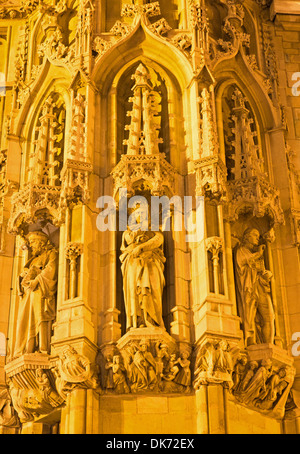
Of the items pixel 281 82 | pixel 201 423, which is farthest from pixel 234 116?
pixel 201 423

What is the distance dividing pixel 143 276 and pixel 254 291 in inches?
85.2

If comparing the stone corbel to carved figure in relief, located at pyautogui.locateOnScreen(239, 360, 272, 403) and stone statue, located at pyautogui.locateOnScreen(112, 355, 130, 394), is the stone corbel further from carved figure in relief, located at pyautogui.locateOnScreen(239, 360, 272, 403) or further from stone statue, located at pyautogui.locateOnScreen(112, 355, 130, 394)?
stone statue, located at pyautogui.locateOnScreen(112, 355, 130, 394)

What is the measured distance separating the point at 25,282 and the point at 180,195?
3.27 m

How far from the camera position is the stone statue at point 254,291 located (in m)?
18.2

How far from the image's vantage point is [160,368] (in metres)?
17.1

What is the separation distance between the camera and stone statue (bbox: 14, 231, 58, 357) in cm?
1822

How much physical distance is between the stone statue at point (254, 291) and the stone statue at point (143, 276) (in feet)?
5.10

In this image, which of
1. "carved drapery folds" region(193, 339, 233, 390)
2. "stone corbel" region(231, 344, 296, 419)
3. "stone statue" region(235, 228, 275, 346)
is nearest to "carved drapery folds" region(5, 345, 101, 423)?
"carved drapery folds" region(193, 339, 233, 390)

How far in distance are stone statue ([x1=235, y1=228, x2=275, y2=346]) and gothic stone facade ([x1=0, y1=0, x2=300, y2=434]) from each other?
1.0 inches

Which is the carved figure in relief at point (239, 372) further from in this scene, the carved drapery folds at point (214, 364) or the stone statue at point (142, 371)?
the stone statue at point (142, 371)

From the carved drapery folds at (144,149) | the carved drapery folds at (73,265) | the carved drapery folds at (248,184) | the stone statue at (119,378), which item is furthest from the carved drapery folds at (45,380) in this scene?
the carved drapery folds at (248,184)

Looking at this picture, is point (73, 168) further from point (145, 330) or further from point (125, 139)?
point (145, 330)

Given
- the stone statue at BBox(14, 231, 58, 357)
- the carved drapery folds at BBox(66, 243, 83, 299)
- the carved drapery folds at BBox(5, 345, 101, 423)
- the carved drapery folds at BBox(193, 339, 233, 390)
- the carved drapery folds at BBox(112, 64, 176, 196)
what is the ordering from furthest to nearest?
the carved drapery folds at BBox(112, 64, 176, 196) → the stone statue at BBox(14, 231, 58, 357) → the carved drapery folds at BBox(66, 243, 83, 299) → the carved drapery folds at BBox(5, 345, 101, 423) → the carved drapery folds at BBox(193, 339, 233, 390)

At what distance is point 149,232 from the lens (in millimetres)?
18484
